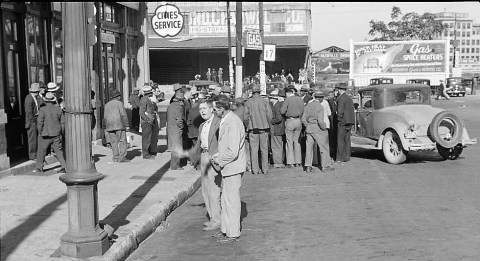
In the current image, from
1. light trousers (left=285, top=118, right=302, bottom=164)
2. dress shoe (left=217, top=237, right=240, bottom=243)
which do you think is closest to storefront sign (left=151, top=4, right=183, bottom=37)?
light trousers (left=285, top=118, right=302, bottom=164)

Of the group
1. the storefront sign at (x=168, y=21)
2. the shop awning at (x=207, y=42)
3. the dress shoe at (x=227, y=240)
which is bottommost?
the dress shoe at (x=227, y=240)

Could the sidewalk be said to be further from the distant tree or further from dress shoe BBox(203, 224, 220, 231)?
the distant tree

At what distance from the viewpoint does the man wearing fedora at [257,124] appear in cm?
1273

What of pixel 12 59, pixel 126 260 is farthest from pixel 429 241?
pixel 12 59

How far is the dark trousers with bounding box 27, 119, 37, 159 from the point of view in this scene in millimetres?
12359

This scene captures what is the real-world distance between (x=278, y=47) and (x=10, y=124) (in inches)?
1516

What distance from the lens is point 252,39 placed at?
19.1m

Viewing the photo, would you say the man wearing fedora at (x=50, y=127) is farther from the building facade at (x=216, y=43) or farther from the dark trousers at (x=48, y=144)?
the building facade at (x=216, y=43)

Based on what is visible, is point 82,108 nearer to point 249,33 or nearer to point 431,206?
point 431,206

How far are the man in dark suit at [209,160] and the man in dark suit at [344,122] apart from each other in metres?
6.21

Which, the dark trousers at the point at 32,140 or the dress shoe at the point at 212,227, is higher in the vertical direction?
the dark trousers at the point at 32,140

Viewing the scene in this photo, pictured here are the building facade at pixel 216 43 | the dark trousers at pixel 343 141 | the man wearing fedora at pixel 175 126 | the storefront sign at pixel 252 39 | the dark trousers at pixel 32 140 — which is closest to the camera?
the dark trousers at pixel 32 140

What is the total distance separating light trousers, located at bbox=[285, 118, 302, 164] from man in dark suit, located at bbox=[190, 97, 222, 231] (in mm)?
5258

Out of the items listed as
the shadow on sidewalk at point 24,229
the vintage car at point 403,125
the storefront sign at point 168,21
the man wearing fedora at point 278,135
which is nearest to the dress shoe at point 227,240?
the shadow on sidewalk at point 24,229
